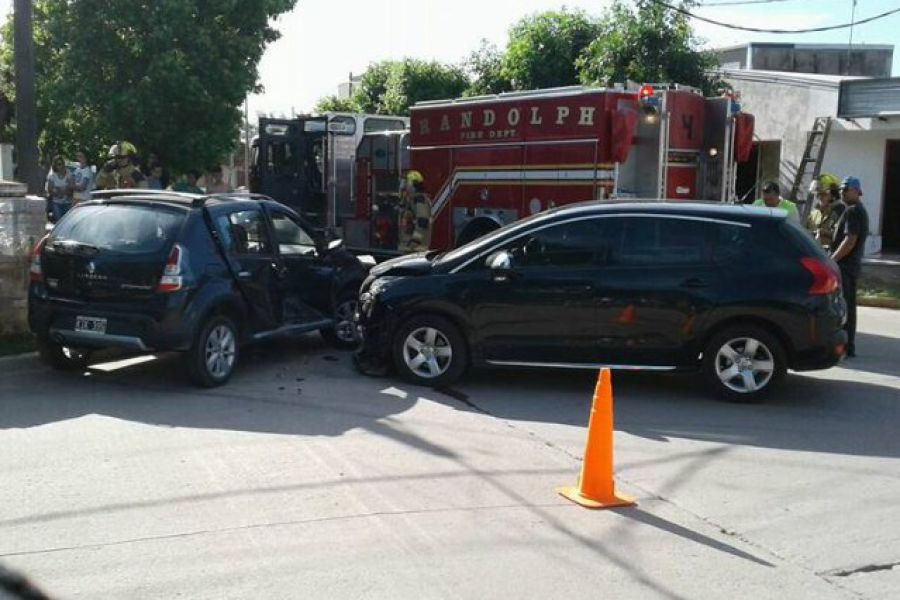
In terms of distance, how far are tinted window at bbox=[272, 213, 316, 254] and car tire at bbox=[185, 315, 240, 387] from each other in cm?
118

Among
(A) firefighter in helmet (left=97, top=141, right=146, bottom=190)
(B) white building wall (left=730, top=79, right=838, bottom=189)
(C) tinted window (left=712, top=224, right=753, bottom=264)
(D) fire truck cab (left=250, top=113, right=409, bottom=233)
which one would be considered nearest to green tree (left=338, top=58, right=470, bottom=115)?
(B) white building wall (left=730, top=79, right=838, bottom=189)

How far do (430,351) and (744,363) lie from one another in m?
2.74

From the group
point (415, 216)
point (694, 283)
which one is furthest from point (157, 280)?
point (415, 216)

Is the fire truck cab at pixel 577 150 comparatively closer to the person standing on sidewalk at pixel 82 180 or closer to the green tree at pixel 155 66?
the person standing on sidewalk at pixel 82 180

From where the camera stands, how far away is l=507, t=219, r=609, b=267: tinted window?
805 cm

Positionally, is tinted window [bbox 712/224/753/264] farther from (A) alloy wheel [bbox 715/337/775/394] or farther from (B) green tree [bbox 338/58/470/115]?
(B) green tree [bbox 338/58/470/115]

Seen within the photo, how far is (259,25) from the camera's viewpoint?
20.5 metres

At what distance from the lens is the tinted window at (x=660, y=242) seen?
7.89 meters

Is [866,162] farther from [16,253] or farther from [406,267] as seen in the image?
[16,253]

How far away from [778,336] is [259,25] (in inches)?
629

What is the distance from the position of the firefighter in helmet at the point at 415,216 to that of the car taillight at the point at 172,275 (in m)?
5.93

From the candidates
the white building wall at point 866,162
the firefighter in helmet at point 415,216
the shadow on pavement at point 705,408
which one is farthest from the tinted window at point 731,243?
the white building wall at point 866,162

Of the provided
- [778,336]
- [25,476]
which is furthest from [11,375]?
[778,336]

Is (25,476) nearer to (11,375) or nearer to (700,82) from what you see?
(11,375)
